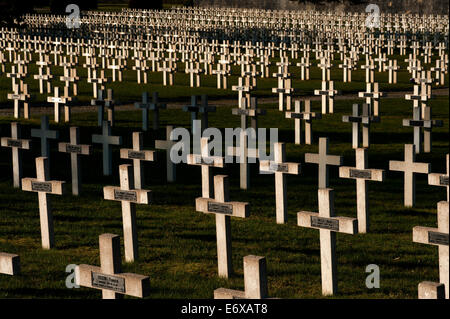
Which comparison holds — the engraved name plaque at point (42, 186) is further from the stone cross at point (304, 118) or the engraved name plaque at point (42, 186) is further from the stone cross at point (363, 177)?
the stone cross at point (304, 118)

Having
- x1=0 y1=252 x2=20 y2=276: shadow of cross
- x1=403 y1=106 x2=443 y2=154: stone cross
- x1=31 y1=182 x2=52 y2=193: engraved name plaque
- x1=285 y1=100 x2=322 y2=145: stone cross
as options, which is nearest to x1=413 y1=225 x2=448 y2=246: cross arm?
x1=0 y1=252 x2=20 y2=276: shadow of cross

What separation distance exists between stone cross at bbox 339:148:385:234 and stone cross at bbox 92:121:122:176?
4.39 metres

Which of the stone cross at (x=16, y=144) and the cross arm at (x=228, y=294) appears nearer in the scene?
the cross arm at (x=228, y=294)

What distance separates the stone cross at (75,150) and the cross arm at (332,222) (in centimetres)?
516

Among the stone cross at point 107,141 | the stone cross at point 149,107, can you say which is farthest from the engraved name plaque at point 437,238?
the stone cross at point 149,107

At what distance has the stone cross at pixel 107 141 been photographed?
15.4 meters

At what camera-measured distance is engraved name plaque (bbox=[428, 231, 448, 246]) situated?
8242 millimetres

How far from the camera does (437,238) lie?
8.30m

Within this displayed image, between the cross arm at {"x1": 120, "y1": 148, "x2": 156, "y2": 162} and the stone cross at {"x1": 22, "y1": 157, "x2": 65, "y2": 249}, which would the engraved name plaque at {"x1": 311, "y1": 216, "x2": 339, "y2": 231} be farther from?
the cross arm at {"x1": 120, "y1": 148, "x2": 156, "y2": 162}

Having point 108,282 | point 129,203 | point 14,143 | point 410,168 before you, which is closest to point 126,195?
point 129,203

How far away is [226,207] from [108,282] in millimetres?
2458

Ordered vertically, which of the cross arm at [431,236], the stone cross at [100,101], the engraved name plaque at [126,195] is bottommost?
the stone cross at [100,101]

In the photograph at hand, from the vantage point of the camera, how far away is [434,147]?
786 inches
